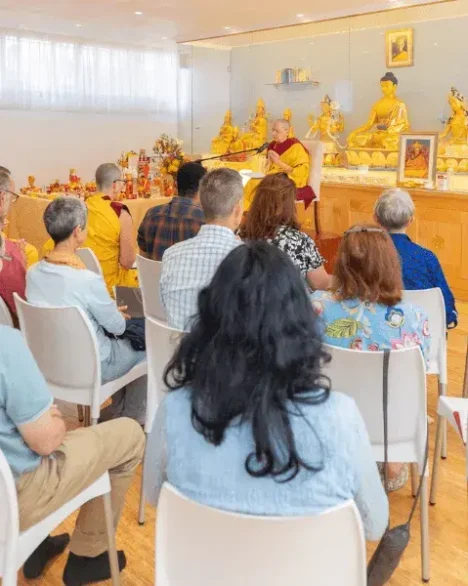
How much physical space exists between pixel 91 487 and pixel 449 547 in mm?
1200

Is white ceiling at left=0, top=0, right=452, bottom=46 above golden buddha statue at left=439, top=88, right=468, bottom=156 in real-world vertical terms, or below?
above

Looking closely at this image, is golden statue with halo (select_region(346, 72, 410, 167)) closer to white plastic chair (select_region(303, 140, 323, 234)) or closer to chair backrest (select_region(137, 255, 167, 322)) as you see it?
white plastic chair (select_region(303, 140, 323, 234))

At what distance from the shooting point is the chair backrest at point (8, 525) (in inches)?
55.3

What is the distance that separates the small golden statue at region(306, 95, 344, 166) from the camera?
748 centimetres

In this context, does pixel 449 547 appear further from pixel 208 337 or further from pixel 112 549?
pixel 208 337

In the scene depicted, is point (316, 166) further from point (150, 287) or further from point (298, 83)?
point (150, 287)

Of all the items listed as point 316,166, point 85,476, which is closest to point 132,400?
Result: point 85,476

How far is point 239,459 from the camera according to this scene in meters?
1.21

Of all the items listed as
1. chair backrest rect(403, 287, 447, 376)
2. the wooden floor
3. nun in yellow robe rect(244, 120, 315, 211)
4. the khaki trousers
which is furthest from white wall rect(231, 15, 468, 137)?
the khaki trousers

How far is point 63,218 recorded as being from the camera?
2.58 m

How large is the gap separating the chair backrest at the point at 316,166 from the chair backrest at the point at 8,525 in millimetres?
5326

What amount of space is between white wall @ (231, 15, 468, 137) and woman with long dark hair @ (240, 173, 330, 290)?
165 inches

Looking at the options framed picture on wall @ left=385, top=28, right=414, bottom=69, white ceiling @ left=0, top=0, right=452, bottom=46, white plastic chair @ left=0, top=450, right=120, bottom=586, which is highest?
white ceiling @ left=0, top=0, right=452, bottom=46

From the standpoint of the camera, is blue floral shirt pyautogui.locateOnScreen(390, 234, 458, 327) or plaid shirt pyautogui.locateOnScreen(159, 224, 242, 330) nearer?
plaid shirt pyautogui.locateOnScreen(159, 224, 242, 330)
